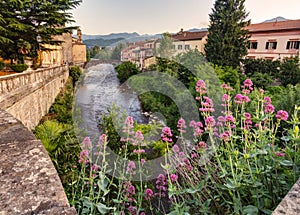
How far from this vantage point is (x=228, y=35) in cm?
1884

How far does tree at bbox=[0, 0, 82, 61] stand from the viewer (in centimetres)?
1096

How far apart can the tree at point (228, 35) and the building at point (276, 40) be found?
3226 millimetres

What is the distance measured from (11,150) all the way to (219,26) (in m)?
21.4

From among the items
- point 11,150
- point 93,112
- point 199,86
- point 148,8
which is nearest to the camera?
point 11,150

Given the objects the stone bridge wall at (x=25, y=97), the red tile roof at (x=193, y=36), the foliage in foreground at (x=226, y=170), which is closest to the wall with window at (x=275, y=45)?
the red tile roof at (x=193, y=36)

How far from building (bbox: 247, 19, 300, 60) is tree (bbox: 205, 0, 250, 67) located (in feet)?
10.6

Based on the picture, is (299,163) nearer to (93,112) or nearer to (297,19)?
(93,112)

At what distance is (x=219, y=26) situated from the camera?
19500 mm

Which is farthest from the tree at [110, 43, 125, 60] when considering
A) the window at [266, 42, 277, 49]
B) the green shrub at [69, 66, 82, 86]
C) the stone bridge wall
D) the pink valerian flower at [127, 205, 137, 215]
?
the pink valerian flower at [127, 205, 137, 215]

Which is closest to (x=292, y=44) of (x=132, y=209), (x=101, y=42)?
(x=132, y=209)

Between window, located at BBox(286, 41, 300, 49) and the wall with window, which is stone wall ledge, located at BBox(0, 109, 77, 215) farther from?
window, located at BBox(286, 41, 300, 49)

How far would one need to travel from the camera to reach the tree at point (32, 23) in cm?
1096

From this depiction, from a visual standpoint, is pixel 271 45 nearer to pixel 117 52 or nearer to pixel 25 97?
pixel 25 97

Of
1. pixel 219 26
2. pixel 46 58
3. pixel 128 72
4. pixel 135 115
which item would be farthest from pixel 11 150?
pixel 128 72
